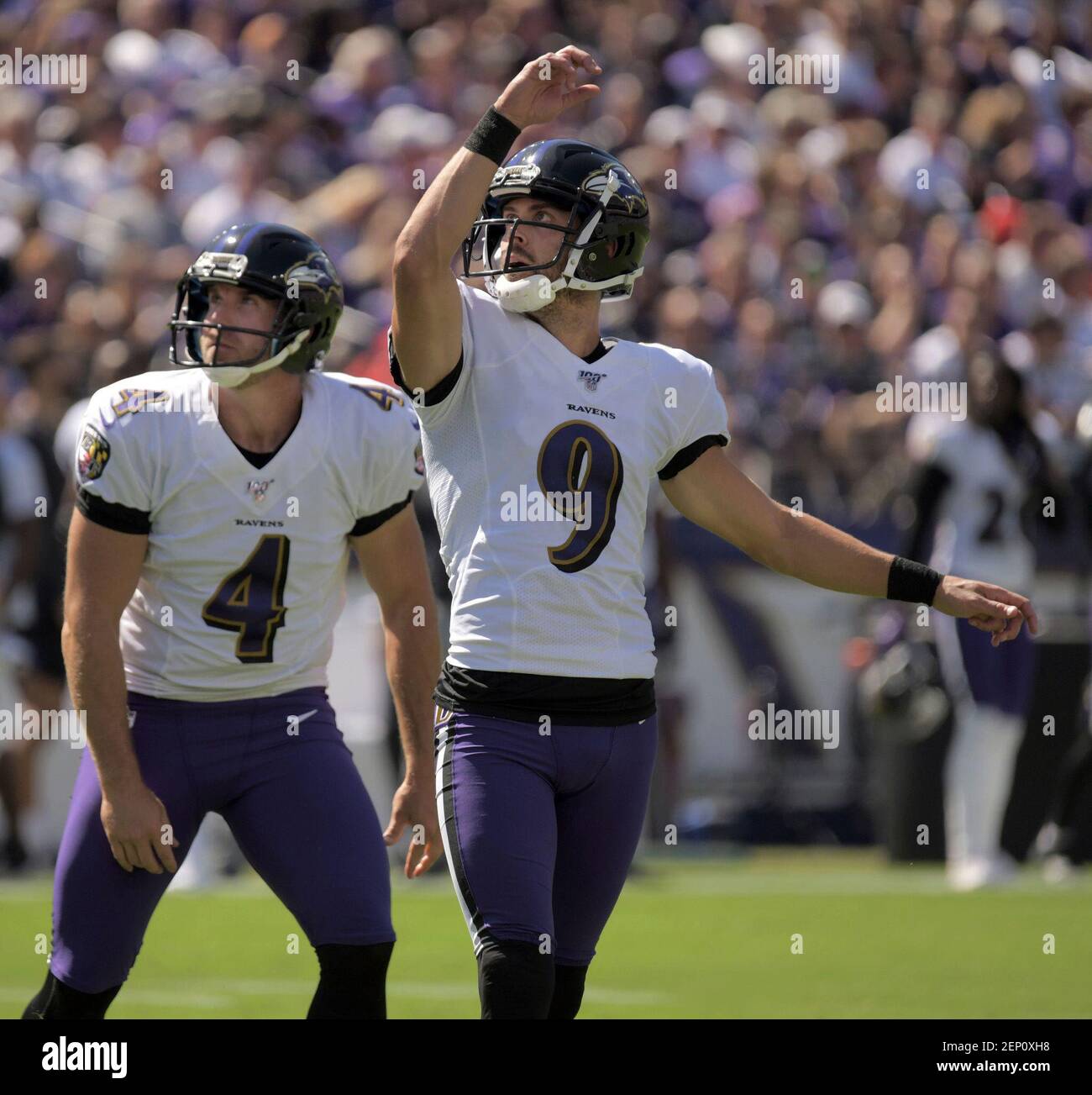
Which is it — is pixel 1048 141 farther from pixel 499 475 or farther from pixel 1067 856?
pixel 499 475

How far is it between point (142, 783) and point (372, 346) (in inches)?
288

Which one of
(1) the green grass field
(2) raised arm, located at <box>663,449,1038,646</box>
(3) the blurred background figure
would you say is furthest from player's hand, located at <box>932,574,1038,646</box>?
(3) the blurred background figure

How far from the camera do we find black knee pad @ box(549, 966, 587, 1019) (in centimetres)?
425

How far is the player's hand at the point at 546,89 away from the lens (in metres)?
4.00

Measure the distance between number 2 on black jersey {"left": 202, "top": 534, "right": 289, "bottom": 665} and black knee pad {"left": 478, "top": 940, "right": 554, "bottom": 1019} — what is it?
1.05m

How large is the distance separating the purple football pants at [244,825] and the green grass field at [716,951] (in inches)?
75.1

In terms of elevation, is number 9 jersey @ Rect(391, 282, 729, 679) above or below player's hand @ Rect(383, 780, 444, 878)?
above

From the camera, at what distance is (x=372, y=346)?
11.5 metres
